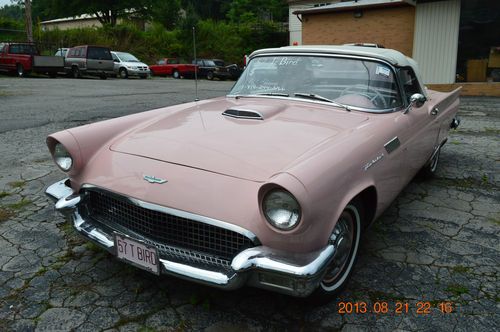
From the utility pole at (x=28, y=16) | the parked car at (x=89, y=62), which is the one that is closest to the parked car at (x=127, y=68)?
the parked car at (x=89, y=62)

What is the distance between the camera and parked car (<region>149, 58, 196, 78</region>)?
79.0 feet

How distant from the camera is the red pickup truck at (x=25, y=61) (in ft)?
62.4

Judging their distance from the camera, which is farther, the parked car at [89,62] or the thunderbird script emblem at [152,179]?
the parked car at [89,62]

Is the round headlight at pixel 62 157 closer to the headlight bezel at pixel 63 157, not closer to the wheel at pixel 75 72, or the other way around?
the headlight bezel at pixel 63 157

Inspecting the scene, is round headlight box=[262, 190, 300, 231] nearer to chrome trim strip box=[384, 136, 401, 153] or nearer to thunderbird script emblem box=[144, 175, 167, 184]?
thunderbird script emblem box=[144, 175, 167, 184]

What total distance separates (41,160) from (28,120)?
2987mm

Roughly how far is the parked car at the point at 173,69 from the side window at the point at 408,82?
2077 centimetres

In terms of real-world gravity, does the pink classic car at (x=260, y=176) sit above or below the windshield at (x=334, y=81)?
below

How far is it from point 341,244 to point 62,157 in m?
1.87

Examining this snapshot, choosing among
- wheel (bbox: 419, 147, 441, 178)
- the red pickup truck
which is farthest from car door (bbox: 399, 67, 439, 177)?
the red pickup truck

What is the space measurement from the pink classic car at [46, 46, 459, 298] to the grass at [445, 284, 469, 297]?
0.61 meters

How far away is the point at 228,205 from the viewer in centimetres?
211

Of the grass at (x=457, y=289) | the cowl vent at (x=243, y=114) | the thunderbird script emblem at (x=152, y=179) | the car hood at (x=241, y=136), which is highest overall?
the cowl vent at (x=243, y=114)

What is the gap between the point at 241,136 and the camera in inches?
104
